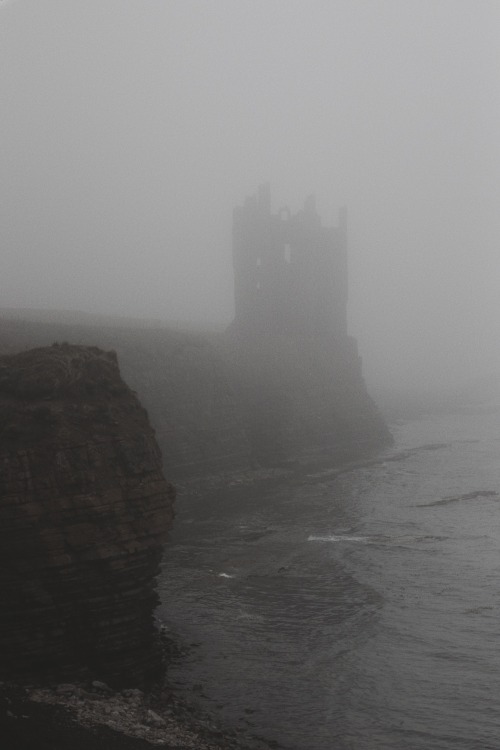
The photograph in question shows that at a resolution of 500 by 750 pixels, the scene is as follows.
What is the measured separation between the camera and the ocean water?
2112 centimetres

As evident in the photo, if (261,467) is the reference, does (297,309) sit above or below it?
above

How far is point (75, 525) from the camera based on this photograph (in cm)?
2203

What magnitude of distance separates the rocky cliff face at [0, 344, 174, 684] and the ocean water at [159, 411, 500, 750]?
2471mm

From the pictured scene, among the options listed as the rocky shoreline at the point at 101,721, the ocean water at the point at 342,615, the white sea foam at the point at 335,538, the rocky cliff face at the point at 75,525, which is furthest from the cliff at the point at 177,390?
the rocky shoreline at the point at 101,721

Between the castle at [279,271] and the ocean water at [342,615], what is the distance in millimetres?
47733

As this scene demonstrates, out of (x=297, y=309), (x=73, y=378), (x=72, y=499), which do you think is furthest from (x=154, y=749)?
(x=297, y=309)

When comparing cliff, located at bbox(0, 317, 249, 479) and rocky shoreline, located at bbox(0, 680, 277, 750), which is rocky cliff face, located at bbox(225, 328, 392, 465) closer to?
cliff, located at bbox(0, 317, 249, 479)

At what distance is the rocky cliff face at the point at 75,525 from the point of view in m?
21.4

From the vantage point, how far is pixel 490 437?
295 ft

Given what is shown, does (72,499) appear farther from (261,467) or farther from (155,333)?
(155,333)

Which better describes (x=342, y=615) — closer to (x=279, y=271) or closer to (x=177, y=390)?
(x=177, y=390)

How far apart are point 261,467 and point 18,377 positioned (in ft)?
132

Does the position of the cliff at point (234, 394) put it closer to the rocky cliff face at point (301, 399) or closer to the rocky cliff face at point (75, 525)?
the rocky cliff face at point (301, 399)

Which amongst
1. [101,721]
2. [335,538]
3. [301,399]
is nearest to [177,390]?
[301,399]
